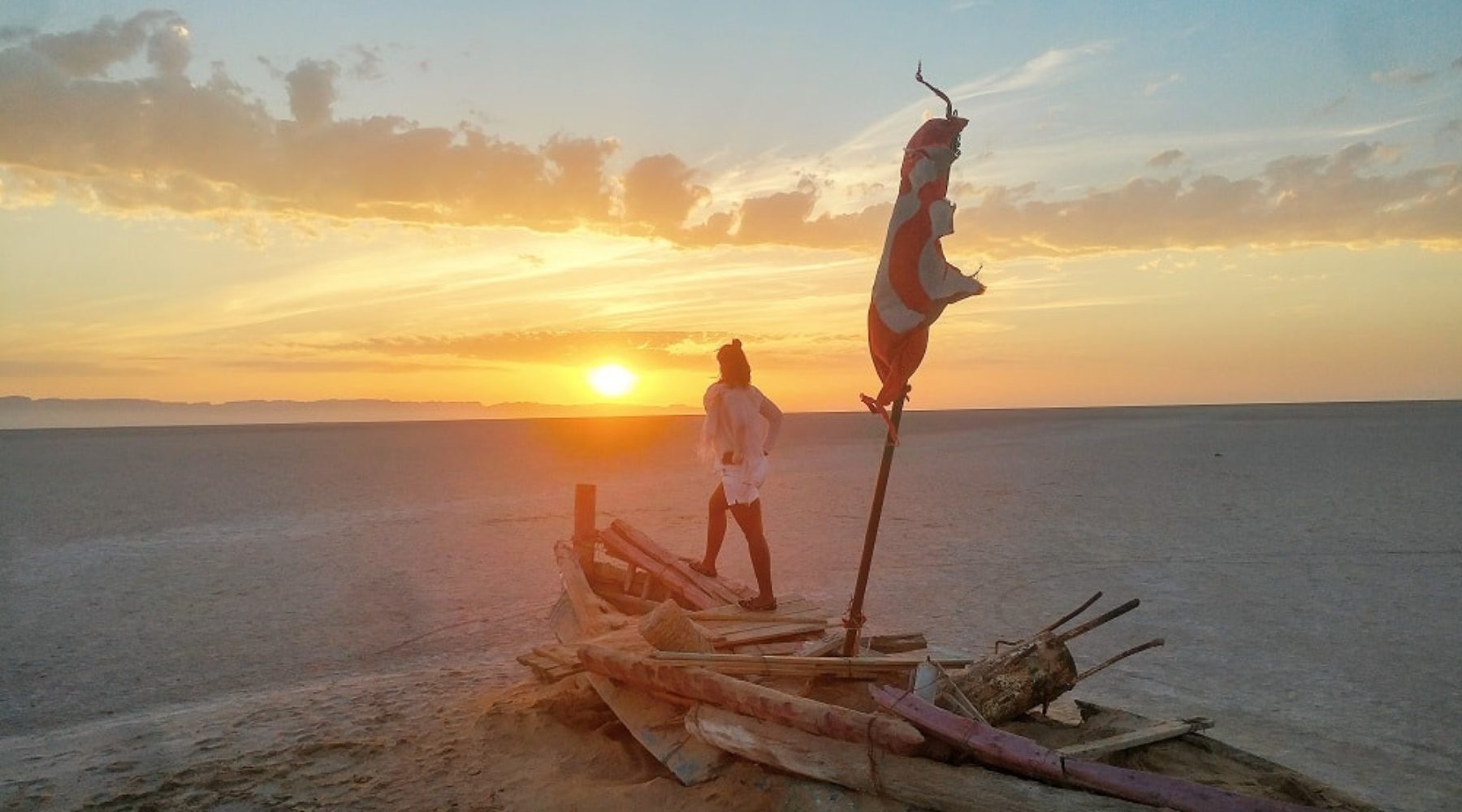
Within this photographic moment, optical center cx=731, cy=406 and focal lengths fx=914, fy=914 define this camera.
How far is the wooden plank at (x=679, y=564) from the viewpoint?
304 inches

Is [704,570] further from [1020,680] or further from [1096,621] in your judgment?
[1096,621]

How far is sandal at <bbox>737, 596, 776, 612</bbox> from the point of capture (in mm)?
7000

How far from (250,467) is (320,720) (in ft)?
99.7

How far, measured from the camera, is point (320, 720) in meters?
6.73

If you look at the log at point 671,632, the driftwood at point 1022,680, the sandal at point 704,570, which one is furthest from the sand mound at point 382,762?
the sandal at point 704,570

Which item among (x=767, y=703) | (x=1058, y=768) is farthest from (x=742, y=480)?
(x=1058, y=768)

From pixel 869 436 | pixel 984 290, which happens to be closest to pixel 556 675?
pixel 984 290

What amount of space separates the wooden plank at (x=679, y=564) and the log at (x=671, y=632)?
68.1 inches

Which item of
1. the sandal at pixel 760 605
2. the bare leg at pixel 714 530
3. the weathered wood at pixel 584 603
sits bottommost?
the weathered wood at pixel 584 603

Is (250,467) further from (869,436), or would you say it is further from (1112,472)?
(869,436)

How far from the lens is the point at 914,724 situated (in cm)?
434

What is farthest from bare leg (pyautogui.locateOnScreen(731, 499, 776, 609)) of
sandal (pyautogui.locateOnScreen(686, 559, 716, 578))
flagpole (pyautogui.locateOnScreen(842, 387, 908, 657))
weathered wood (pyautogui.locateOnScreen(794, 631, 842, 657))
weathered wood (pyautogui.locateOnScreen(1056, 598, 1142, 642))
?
weathered wood (pyautogui.locateOnScreen(1056, 598, 1142, 642))

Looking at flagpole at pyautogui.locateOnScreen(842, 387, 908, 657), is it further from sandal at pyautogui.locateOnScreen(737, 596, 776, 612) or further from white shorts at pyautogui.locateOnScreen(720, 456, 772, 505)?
white shorts at pyautogui.locateOnScreen(720, 456, 772, 505)

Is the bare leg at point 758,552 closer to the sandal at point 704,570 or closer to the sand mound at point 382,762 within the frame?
the sandal at point 704,570
